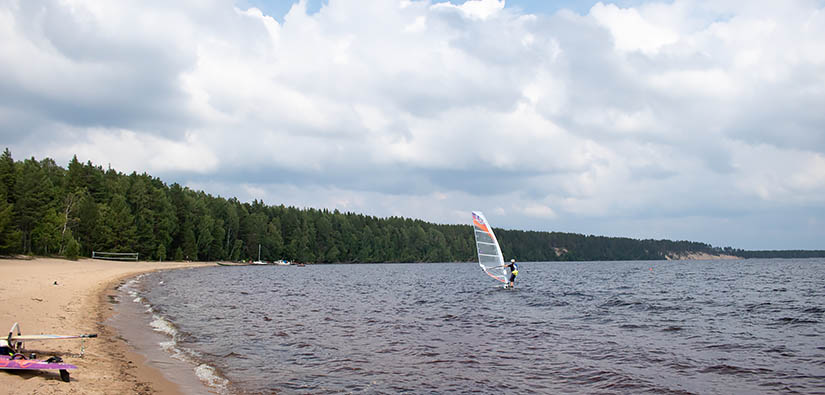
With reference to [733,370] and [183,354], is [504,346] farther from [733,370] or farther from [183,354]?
[183,354]

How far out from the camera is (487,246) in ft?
153

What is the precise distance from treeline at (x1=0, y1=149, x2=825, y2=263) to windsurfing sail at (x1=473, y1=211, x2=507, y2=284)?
55259 mm

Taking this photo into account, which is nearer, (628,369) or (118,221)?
(628,369)

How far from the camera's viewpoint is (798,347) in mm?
18844

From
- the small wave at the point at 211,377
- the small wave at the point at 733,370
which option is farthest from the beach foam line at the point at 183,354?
the small wave at the point at 733,370

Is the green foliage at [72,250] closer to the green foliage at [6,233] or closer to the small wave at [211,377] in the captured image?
the green foliage at [6,233]

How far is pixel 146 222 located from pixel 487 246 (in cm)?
8110

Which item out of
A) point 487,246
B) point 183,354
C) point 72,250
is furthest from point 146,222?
point 183,354

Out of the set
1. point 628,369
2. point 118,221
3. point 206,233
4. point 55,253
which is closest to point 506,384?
point 628,369

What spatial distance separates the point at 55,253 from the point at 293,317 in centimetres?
7092

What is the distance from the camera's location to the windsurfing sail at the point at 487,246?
45625 mm

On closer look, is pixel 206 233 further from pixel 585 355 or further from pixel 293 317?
pixel 585 355

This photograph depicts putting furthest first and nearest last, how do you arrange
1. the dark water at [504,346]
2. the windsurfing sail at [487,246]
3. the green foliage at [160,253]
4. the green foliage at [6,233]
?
the green foliage at [160,253], the green foliage at [6,233], the windsurfing sail at [487,246], the dark water at [504,346]

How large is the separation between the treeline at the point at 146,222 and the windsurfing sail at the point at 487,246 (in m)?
55.3
